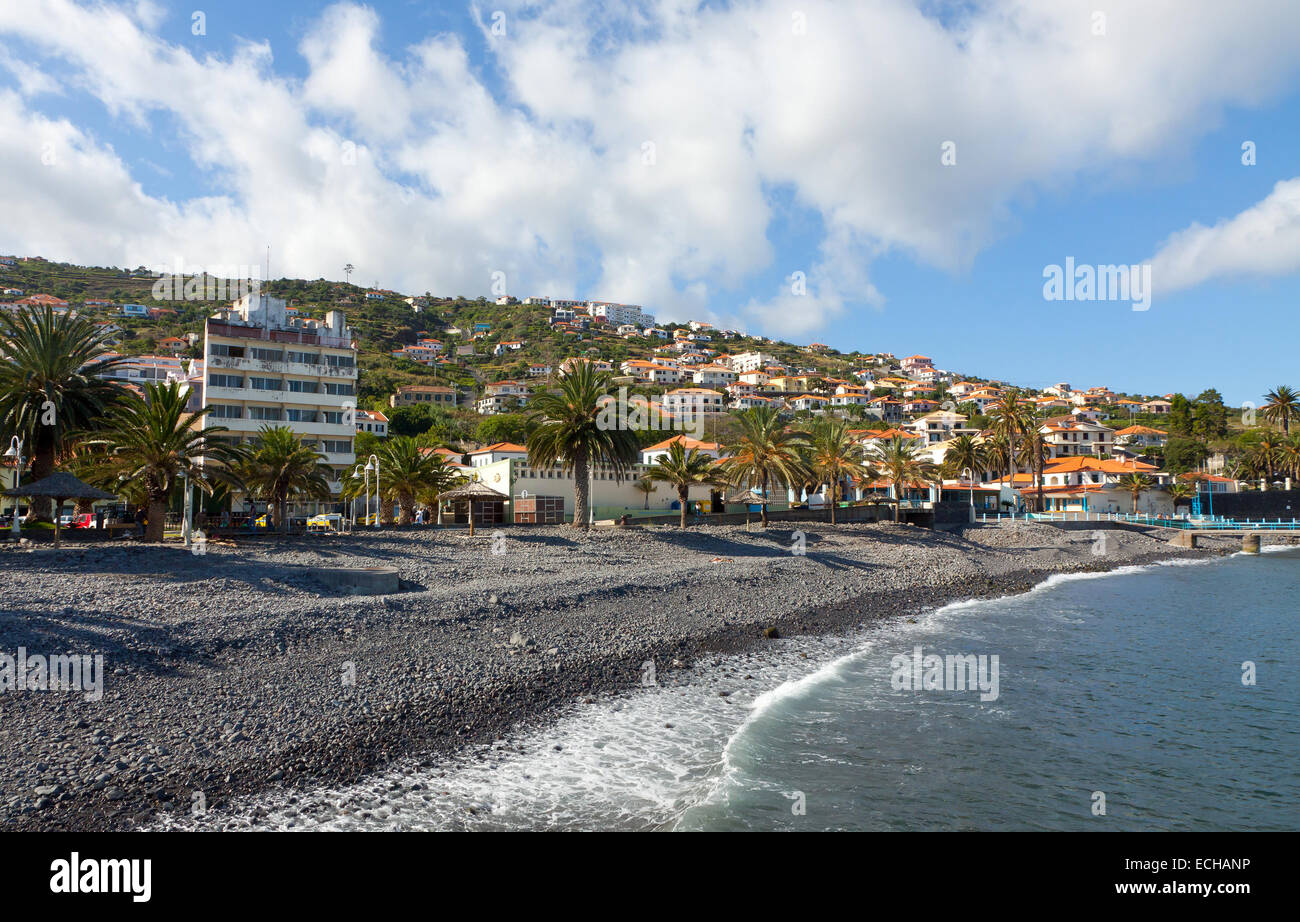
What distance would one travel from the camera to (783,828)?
9.99m

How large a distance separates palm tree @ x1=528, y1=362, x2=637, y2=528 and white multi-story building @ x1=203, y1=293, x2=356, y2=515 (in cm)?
2108

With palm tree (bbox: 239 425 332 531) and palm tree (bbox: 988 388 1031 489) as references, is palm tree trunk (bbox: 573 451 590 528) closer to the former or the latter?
palm tree (bbox: 239 425 332 531)

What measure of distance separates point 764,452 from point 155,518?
97.7 ft

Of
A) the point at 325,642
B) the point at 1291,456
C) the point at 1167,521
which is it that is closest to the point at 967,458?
the point at 1167,521

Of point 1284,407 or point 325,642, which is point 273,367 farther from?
point 1284,407

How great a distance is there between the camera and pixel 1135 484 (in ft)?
240

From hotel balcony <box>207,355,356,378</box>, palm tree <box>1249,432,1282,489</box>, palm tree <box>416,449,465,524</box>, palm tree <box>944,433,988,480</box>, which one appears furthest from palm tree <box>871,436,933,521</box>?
palm tree <box>1249,432,1282,489</box>

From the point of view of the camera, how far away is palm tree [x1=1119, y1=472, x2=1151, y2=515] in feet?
241

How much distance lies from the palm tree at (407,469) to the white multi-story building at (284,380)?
11.9m
